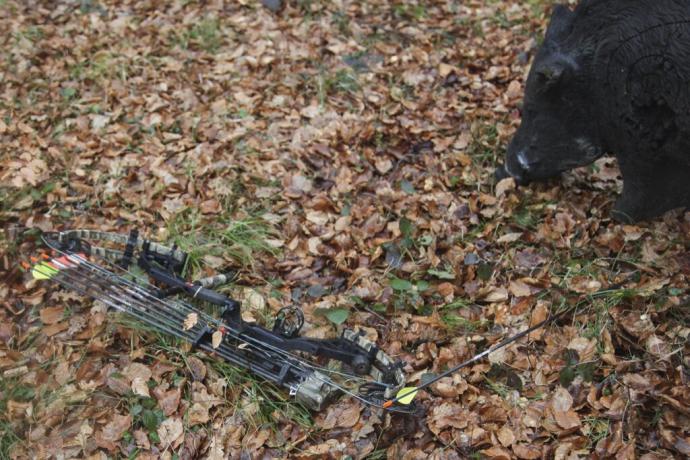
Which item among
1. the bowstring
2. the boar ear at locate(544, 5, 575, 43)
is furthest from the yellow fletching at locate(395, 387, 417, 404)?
the boar ear at locate(544, 5, 575, 43)

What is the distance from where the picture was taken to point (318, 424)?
3.27 m

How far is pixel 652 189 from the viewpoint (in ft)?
12.3

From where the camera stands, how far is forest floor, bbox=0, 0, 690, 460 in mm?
3234

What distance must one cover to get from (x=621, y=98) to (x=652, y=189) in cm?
67

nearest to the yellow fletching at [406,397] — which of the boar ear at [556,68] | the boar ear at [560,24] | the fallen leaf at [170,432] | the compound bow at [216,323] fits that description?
the compound bow at [216,323]

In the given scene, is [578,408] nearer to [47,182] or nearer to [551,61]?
[551,61]

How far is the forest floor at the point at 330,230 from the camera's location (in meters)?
3.23

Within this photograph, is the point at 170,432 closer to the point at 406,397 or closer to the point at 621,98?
the point at 406,397

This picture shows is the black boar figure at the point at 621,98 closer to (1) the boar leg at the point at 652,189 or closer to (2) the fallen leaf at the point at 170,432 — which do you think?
(1) the boar leg at the point at 652,189

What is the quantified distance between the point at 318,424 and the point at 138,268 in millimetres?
1714

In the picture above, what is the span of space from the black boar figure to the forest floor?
40 cm

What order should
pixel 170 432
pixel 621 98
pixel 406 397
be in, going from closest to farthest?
pixel 406 397
pixel 170 432
pixel 621 98

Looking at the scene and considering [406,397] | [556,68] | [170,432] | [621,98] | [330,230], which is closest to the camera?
[406,397]

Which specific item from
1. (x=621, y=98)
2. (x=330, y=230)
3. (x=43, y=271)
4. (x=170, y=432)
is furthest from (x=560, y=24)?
(x=43, y=271)
